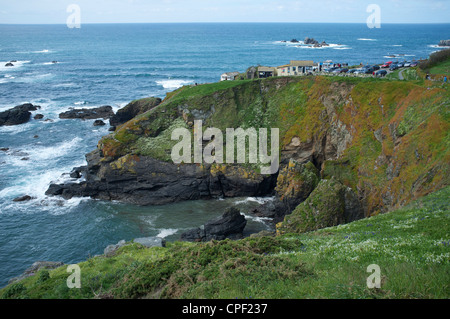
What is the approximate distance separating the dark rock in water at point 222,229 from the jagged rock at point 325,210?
19.9 ft

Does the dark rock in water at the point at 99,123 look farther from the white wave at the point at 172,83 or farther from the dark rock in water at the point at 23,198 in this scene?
the white wave at the point at 172,83

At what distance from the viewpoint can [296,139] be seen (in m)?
45.1

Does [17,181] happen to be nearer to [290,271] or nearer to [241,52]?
[290,271]

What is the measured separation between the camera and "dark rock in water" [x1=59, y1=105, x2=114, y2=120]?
2867 inches

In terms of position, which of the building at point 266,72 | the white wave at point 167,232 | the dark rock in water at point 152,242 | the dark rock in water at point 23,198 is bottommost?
the white wave at point 167,232

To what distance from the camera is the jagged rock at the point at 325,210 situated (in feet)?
94.8

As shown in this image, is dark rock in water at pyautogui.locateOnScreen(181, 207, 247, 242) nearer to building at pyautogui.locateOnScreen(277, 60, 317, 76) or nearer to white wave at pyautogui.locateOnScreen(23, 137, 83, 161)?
white wave at pyautogui.locateOnScreen(23, 137, 83, 161)

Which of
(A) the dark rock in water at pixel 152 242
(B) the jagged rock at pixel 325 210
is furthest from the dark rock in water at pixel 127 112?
(B) the jagged rock at pixel 325 210

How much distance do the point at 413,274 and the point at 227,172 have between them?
1299 inches

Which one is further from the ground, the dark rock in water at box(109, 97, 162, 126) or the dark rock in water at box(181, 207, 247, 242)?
the dark rock in water at box(109, 97, 162, 126)

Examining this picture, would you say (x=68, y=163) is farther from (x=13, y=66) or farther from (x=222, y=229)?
(x=13, y=66)

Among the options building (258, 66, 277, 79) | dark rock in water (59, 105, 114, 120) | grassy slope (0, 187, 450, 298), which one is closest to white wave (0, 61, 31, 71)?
dark rock in water (59, 105, 114, 120)

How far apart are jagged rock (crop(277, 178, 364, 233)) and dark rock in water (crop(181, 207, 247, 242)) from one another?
19.9 feet
